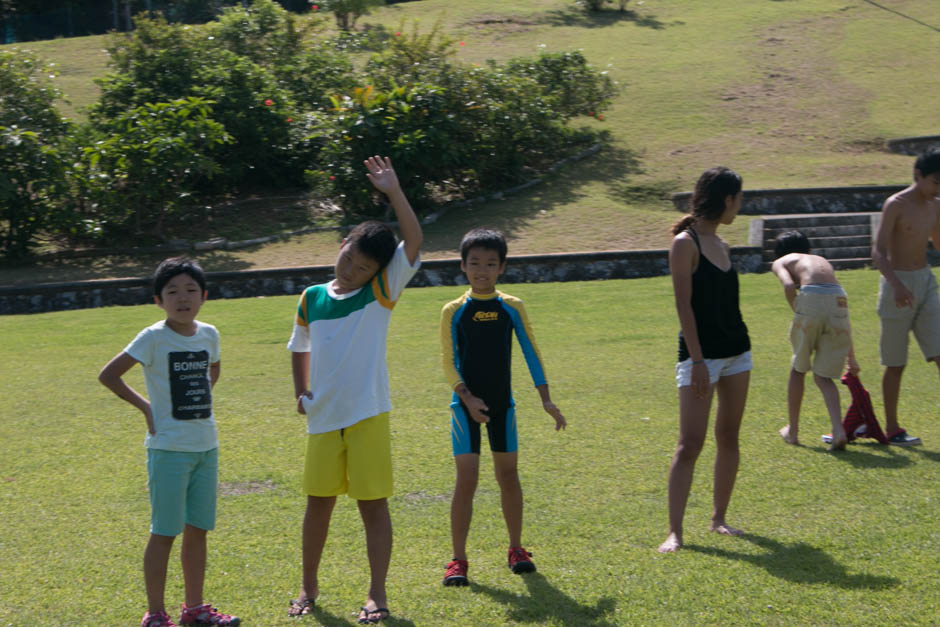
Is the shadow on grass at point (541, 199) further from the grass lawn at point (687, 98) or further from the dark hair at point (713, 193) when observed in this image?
the dark hair at point (713, 193)

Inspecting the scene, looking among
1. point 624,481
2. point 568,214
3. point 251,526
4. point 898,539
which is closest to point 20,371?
point 251,526

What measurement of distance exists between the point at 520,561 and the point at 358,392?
1.13 meters

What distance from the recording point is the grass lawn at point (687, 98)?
54.9 feet

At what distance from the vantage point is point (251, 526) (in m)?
4.85

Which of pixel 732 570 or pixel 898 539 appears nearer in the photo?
pixel 732 570

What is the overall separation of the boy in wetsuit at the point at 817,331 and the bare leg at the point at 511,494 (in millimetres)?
2804

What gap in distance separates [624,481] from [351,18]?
30.7 meters

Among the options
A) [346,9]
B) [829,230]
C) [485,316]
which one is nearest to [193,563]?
[485,316]

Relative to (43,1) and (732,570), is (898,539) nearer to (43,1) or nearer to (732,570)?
(732,570)

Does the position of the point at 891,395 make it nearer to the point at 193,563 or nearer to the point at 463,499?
the point at 463,499

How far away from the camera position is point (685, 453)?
4434mm

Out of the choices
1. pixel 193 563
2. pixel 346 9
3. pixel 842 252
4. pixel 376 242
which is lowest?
pixel 842 252

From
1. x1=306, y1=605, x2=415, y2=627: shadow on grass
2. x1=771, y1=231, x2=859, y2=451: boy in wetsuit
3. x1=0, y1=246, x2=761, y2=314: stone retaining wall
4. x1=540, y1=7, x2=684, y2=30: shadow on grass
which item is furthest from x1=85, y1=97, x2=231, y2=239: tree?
x1=540, y1=7, x2=684, y2=30: shadow on grass

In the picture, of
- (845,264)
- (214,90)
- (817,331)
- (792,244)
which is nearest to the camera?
(817,331)
